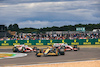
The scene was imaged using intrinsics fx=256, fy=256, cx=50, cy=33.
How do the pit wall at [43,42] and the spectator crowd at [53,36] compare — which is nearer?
the pit wall at [43,42]

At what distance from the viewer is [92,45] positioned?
123 ft

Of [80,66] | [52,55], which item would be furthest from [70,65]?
[52,55]

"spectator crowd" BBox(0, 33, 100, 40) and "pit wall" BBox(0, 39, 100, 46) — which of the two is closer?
"pit wall" BBox(0, 39, 100, 46)

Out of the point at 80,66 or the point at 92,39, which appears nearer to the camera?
the point at 80,66

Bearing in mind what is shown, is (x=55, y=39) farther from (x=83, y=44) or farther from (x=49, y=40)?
(x=83, y=44)

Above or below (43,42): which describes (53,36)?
above

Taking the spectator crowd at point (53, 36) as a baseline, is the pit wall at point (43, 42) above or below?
below

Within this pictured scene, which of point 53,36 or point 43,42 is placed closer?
point 43,42

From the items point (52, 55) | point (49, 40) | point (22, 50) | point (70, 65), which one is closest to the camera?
point (70, 65)

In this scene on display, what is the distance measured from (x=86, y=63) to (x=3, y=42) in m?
26.5

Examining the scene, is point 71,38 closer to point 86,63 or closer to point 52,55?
point 52,55

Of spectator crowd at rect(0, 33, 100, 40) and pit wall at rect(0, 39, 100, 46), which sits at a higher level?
spectator crowd at rect(0, 33, 100, 40)

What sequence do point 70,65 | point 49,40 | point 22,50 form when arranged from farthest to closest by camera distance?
point 49,40 < point 22,50 < point 70,65

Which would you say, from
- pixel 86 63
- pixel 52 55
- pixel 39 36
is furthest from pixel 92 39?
pixel 86 63
